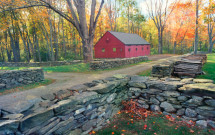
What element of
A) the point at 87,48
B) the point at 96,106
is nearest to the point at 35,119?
the point at 96,106

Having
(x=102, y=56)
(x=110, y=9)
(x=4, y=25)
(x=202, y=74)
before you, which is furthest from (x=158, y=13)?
(x=4, y=25)

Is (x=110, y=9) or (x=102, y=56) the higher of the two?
(x=110, y=9)

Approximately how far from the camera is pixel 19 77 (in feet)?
27.1

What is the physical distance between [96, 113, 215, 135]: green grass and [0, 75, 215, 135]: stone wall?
12.3 inches

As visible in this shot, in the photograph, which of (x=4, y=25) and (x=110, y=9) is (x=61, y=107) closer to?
(x=4, y=25)

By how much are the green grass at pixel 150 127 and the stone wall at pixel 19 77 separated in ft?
22.0

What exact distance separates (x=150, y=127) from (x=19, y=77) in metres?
8.04

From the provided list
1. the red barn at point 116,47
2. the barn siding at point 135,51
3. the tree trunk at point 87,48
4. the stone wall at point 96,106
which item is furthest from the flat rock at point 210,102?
the barn siding at point 135,51

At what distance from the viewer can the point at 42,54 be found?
107 feet

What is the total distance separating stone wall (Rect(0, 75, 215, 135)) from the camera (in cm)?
276

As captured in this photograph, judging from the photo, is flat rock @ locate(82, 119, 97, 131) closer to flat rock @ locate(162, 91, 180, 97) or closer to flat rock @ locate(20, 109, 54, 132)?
flat rock @ locate(20, 109, 54, 132)

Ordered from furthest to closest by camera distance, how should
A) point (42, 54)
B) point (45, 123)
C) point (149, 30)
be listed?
point (149, 30), point (42, 54), point (45, 123)

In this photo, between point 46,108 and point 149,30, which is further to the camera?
point 149,30

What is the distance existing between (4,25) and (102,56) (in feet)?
60.1
